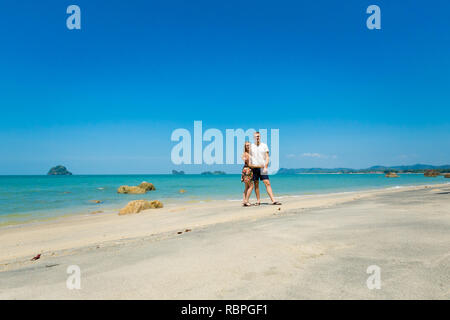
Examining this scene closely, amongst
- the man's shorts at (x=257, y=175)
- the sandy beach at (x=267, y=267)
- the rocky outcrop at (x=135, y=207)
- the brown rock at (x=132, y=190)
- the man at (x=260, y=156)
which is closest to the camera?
the sandy beach at (x=267, y=267)

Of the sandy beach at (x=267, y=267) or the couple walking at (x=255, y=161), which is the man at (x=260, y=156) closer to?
the couple walking at (x=255, y=161)

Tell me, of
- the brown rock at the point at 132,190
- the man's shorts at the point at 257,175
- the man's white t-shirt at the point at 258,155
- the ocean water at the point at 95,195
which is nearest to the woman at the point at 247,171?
the man's shorts at the point at 257,175

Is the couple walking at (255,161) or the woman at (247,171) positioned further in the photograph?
the woman at (247,171)

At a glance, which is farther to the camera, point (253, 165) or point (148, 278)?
point (253, 165)

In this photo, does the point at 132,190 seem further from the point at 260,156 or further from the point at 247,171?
the point at 260,156

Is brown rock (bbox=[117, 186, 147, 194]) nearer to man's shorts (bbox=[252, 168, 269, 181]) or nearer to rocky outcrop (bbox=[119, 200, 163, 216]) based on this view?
rocky outcrop (bbox=[119, 200, 163, 216])

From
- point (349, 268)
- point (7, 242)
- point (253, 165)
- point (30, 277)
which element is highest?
point (253, 165)

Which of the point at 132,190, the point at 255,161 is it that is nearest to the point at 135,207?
the point at 255,161

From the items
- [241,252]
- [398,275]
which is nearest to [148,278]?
[241,252]

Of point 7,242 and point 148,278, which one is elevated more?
point 148,278

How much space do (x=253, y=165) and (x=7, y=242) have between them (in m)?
6.52
